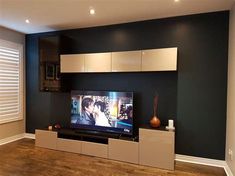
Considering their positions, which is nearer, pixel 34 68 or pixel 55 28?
pixel 55 28

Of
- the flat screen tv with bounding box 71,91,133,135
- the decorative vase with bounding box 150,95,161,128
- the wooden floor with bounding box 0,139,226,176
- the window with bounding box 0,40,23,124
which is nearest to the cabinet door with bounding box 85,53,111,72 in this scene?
the flat screen tv with bounding box 71,91,133,135

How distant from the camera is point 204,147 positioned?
3.21 meters

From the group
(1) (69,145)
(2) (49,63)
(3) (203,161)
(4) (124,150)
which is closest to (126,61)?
(4) (124,150)

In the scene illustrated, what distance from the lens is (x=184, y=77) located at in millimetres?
3324

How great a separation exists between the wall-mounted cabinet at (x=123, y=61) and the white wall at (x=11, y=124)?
4.71ft

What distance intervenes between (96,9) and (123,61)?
40.5 inches

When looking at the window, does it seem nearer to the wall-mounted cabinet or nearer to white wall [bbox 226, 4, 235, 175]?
the wall-mounted cabinet

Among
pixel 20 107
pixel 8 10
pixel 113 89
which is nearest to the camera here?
pixel 8 10

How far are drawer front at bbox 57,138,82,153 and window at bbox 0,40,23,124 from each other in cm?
146

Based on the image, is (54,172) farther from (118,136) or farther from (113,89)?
(113,89)

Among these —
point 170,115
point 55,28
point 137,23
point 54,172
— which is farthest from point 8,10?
point 170,115

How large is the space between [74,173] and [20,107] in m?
2.58

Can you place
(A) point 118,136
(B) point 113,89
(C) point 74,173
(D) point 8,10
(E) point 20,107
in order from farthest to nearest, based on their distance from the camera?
1. (E) point 20,107
2. (B) point 113,89
3. (A) point 118,136
4. (D) point 8,10
5. (C) point 74,173

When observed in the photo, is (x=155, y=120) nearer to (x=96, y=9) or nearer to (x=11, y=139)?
(x=96, y=9)
